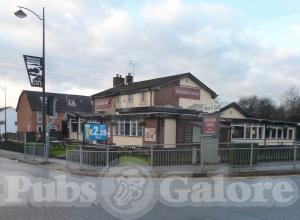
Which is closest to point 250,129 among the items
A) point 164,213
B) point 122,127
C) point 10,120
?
point 122,127

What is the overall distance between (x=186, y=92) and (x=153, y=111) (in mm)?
11156

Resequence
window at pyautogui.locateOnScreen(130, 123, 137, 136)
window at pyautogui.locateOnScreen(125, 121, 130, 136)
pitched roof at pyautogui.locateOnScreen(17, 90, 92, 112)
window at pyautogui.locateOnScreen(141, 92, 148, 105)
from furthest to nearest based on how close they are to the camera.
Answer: pitched roof at pyautogui.locateOnScreen(17, 90, 92, 112), window at pyautogui.locateOnScreen(141, 92, 148, 105), window at pyautogui.locateOnScreen(125, 121, 130, 136), window at pyautogui.locateOnScreen(130, 123, 137, 136)

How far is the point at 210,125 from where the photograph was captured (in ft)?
61.9

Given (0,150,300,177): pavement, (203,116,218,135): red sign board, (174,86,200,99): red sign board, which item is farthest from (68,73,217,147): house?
(0,150,300,177): pavement

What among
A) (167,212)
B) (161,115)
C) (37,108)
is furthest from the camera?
(37,108)

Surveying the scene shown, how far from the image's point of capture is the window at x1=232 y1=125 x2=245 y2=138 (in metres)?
36.5

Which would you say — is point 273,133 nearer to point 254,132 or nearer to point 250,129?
point 254,132

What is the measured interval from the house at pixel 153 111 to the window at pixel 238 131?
4897 millimetres

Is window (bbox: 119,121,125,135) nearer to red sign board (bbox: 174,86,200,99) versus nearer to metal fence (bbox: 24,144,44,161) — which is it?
red sign board (bbox: 174,86,200,99)

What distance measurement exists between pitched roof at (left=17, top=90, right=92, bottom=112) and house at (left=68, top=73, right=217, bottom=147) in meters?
17.1

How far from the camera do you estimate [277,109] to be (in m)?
88.1

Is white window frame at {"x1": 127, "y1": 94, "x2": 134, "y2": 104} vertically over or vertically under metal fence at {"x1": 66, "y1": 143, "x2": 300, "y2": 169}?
over

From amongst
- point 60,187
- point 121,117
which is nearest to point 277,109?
point 121,117

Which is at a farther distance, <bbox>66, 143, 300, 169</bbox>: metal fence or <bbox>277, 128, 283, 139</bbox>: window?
<bbox>277, 128, 283, 139</bbox>: window
